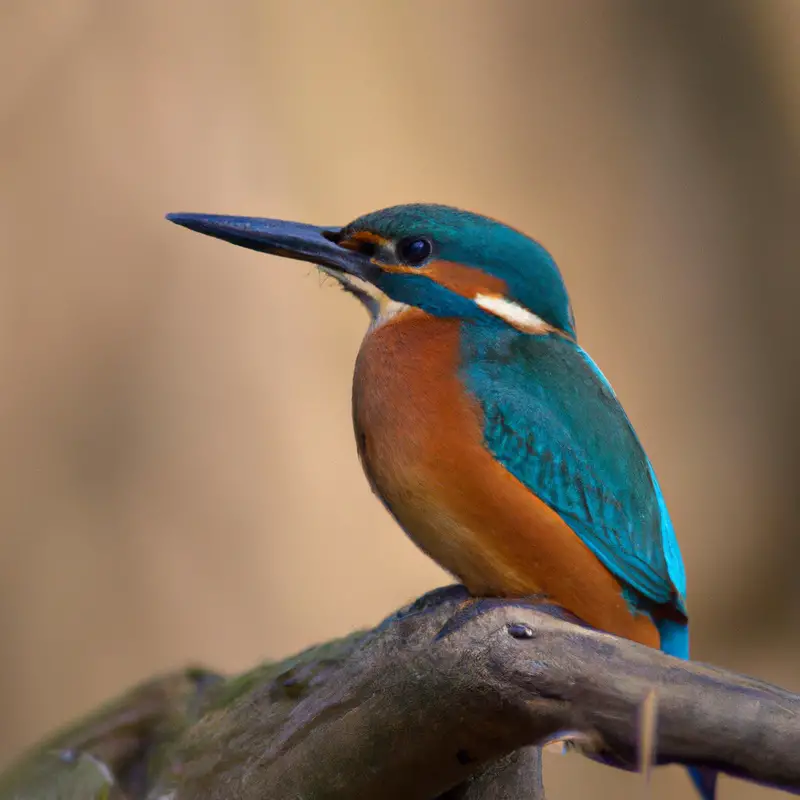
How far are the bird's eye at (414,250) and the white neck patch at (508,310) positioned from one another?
0.08 m

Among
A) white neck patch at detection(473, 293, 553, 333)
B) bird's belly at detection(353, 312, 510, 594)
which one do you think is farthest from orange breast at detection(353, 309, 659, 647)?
white neck patch at detection(473, 293, 553, 333)

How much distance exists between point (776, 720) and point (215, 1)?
232cm

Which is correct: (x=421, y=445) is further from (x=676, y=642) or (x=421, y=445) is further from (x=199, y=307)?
(x=199, y=307)

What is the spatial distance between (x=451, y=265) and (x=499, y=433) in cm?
23

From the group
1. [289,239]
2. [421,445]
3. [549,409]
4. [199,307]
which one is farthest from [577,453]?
[199,307]

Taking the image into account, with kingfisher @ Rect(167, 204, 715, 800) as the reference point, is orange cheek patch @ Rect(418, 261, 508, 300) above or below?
above

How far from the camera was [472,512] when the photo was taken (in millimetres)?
1053

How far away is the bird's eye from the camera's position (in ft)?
3.93

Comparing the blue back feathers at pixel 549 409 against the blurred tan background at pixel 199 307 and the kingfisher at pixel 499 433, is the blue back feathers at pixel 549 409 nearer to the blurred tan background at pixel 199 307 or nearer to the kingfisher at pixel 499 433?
the kingfisher at pixel 499 433

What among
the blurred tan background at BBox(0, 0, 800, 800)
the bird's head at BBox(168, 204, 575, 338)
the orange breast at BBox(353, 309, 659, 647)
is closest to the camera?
the orange breast at BBox(353, 309, 659, 647)

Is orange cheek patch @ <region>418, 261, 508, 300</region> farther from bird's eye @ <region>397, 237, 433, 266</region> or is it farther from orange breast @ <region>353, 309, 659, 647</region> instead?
orange breast @ <region>353, 309, 659, 647</region>

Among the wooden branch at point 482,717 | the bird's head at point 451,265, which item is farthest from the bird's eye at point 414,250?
the wooden branch at point 482,717

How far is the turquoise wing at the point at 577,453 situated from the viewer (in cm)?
107

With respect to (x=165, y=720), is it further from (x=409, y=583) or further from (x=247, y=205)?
(x=247, y=205)
